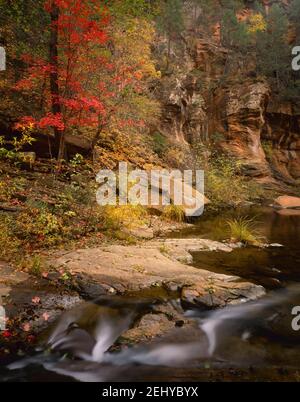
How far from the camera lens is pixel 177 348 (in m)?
4.39

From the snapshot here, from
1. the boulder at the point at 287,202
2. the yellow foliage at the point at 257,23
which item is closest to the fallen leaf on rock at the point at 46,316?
the boulder at the point at 287,202

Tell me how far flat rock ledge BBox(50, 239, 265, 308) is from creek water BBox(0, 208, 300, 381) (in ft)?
0.90

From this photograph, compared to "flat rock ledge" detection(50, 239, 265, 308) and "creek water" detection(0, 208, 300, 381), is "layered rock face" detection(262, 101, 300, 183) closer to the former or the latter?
"flat rock ledge" detection(50, 239, 265, 308)

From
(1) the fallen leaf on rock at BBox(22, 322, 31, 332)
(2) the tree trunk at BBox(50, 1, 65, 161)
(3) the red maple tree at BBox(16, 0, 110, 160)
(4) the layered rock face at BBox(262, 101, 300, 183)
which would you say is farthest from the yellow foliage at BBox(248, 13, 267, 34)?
(1) the fallen leaf on rock at BBox(22, 322, 31, 332)

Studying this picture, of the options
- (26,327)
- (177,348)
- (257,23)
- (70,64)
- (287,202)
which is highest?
(257,23)

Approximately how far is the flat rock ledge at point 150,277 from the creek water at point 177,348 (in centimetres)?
27

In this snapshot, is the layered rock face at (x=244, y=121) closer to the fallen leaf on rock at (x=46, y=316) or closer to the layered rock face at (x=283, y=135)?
the layered rock face at (x=283, y=135)

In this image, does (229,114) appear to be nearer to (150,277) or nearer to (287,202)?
(287,202)

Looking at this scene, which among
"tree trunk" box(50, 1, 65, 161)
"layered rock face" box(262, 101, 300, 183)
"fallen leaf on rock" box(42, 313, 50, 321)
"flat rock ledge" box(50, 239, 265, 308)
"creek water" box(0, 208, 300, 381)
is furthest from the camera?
"layered rock face" box(262, 101, 300, 183)

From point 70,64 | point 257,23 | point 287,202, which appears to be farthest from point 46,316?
point 257,23

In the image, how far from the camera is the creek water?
154 inches

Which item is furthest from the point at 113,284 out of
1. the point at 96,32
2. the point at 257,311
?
the point at 96,32

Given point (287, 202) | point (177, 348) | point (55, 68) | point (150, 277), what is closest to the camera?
point (177, 348)

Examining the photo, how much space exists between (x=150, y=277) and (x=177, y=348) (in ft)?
6.28
